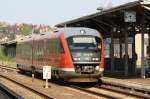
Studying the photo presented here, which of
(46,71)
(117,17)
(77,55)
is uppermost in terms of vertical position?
(117,17)

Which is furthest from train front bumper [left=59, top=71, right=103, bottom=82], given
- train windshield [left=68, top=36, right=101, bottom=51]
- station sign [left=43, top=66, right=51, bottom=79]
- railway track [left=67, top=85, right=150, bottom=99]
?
train windshield [left=68, top=36, right=101, bottom=51]

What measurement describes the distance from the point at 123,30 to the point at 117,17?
2416mm

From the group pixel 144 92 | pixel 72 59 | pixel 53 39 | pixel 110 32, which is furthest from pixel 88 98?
pixel 110 32

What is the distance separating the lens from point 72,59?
21.7 metres

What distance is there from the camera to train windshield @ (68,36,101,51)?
2211 cm

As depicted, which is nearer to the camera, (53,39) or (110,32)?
(53,39)

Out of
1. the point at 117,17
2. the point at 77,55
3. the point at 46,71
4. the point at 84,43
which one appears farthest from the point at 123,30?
the point at 46,71

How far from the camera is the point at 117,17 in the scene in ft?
92.5

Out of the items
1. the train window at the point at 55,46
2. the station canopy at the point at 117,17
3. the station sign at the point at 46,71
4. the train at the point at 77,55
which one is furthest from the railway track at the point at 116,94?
the station canopy at the point at 117,17

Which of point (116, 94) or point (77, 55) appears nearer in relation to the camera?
point (116, 94)

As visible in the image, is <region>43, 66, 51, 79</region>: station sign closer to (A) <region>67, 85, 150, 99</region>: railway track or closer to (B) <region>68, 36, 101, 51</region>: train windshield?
(B) <region>68, 36, 101, 51</region>: train windshield

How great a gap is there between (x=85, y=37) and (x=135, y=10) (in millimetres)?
3799

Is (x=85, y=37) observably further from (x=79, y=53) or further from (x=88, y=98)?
(x=88, y=98)

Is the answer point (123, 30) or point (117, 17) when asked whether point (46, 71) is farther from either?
point (123, 30)
